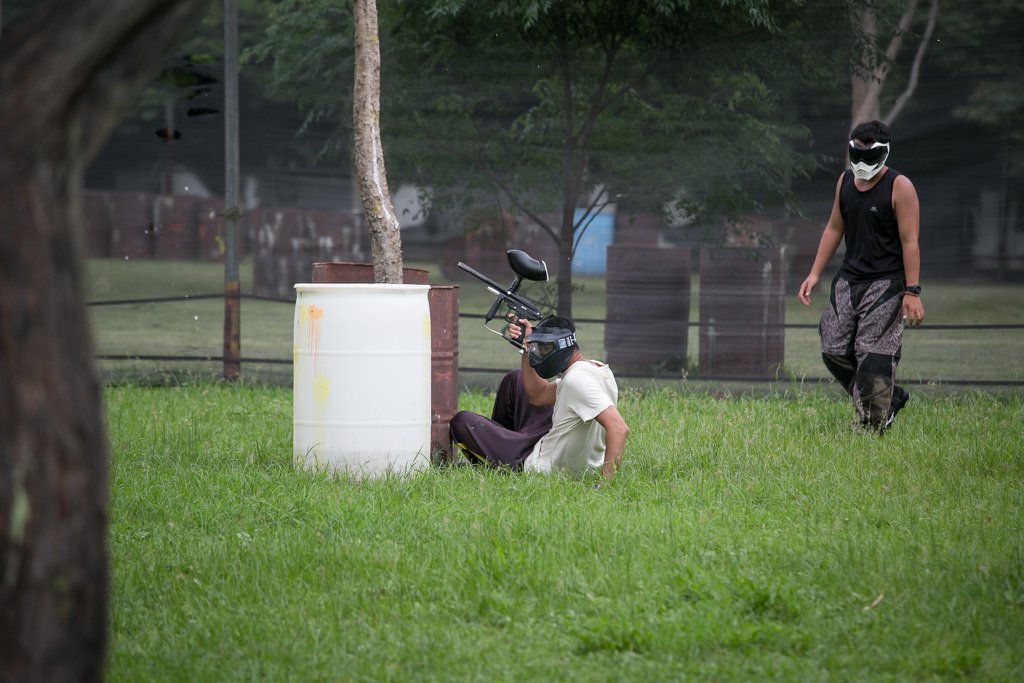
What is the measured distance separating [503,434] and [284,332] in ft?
16.1

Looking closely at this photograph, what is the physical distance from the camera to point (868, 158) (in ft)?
22.3

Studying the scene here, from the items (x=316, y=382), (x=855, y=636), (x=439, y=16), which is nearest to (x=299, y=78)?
(x=439, y=16)

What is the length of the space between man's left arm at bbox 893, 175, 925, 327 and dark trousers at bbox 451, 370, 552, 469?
6.96ft

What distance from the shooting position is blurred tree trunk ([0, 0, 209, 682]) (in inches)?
86.2

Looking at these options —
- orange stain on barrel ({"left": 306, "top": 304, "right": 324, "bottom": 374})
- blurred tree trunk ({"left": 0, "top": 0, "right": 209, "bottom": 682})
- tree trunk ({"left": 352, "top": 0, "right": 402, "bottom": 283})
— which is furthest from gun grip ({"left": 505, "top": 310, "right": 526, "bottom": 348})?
blurred tree trunk ({"left": 0, "top": 0, "right": 209, "bottom": 682})

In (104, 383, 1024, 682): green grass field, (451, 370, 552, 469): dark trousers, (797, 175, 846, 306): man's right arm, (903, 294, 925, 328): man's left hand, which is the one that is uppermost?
(797, 175, 846, 306): man's right arm

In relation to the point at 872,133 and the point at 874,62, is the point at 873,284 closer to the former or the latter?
the point at 872,133

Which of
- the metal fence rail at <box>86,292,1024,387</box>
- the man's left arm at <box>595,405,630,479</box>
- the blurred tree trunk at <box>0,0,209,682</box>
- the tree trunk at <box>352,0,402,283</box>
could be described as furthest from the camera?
the metal fence rail at <box>86,292,1024,387</box>

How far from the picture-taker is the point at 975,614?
12.2 ft

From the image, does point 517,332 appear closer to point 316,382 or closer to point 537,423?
point 537,423

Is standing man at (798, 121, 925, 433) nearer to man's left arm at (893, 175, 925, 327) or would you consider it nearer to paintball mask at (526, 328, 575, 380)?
man's left arm at (893, 175, 925, 327)

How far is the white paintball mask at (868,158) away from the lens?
6.77 meters

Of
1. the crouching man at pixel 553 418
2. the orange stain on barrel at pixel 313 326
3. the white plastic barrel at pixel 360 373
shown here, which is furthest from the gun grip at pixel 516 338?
the orange stain on barrel at pixel 313 326

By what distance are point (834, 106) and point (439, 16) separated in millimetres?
3137
